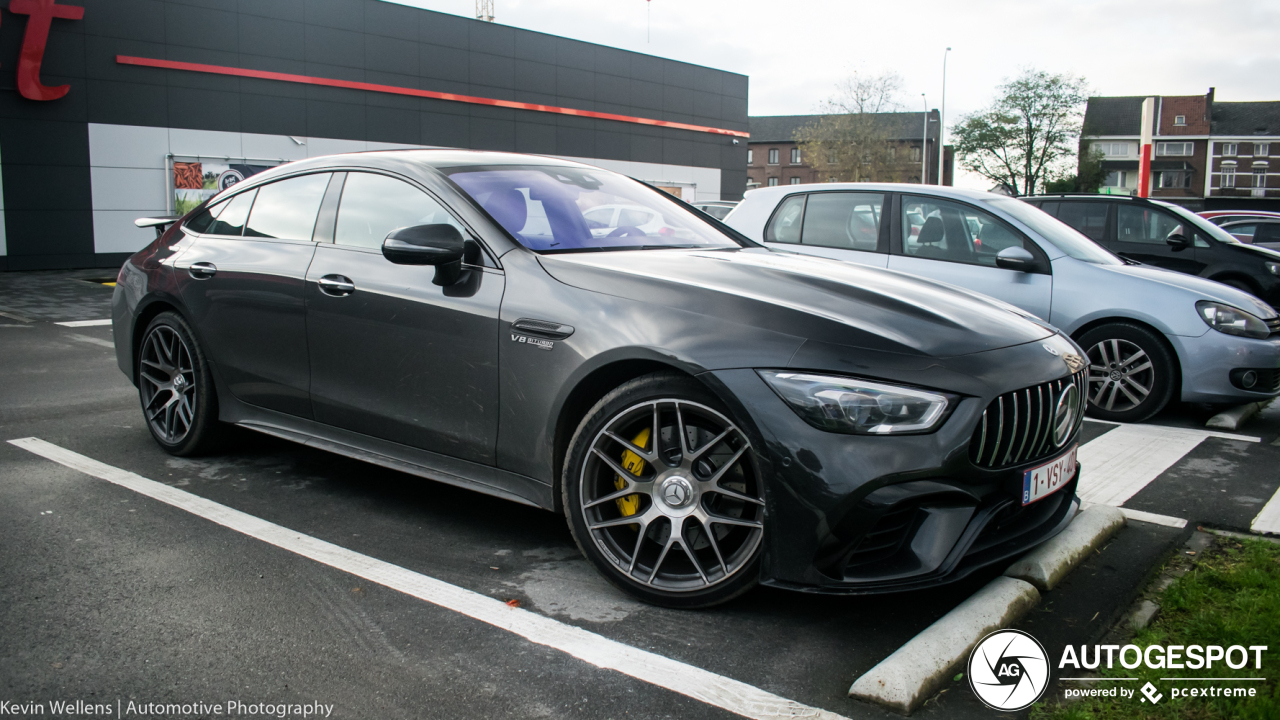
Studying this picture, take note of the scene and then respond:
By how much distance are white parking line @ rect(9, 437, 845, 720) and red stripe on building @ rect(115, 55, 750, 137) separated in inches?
798

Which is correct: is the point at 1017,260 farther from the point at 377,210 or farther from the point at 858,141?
the point at 858,141

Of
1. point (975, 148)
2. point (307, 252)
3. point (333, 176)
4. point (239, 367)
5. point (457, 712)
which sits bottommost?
point (457, 712)

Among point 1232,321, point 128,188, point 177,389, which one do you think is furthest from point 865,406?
point 128,188

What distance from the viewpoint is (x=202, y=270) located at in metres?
4.47

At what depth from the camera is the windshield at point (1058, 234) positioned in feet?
21.3

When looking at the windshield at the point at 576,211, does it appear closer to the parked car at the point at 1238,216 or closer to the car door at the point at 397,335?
the car door at the point at 397,335

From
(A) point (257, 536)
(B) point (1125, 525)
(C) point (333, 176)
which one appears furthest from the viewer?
(C) point (333, 176)

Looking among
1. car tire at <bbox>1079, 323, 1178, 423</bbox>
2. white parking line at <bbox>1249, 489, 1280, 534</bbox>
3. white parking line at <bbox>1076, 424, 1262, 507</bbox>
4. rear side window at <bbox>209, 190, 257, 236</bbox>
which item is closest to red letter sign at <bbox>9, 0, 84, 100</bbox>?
rear side window at <bbox>209, 190, 257, 236</bbox>

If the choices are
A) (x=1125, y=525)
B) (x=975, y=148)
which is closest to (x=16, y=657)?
(x=1125, y=525)

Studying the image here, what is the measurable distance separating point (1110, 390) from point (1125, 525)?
2.80m

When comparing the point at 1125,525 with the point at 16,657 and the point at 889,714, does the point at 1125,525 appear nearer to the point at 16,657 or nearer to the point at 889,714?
the point at 889,714

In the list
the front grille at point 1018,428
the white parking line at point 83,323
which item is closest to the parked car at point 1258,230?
the front grille at point 1018,428

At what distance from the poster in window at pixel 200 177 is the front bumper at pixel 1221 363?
20.7 meters

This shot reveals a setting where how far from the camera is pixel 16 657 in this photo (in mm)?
2570
